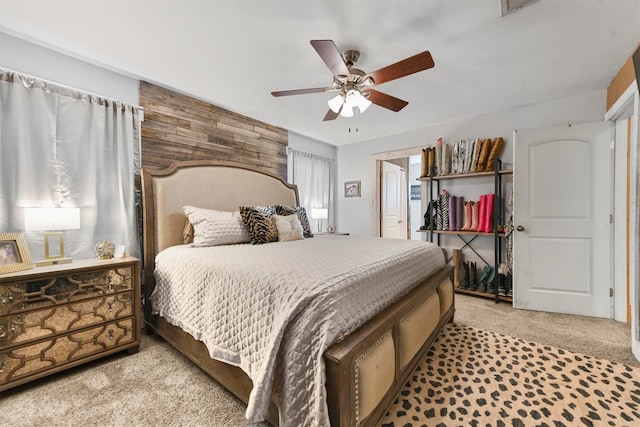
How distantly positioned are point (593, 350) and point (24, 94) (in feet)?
15.6

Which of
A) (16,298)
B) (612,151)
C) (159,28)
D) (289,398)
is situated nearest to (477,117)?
(612,151)

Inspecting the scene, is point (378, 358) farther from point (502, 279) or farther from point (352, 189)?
point (352, 189)

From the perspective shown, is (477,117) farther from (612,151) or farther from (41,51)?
(41,51)

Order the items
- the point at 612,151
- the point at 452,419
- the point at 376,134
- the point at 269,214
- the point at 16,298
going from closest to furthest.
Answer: the point at 452,419 → the point at 16,298 → the point at 612,151 → the point at 269,214 → the point at 376,134

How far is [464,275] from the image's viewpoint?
11.9ft

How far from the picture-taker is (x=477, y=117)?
362 cm

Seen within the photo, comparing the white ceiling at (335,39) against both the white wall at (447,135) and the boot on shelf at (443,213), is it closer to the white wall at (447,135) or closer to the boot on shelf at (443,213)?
the white wall at (447,135)

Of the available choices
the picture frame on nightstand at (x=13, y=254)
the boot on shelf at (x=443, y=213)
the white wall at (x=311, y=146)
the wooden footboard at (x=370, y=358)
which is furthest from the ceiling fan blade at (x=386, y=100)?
the picture frame on nightstand at (x=13, y=254)

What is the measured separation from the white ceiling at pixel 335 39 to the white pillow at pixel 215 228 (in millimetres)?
1300

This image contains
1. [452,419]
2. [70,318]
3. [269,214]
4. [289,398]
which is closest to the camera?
[289,398]

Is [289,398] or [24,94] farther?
[24,94]

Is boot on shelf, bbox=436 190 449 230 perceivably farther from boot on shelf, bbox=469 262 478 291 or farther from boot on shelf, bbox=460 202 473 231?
boot on shelf, bbox=469 262 478 291

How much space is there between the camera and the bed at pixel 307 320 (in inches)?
42.1

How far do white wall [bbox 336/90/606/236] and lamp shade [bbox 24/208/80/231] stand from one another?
344 centimetres
